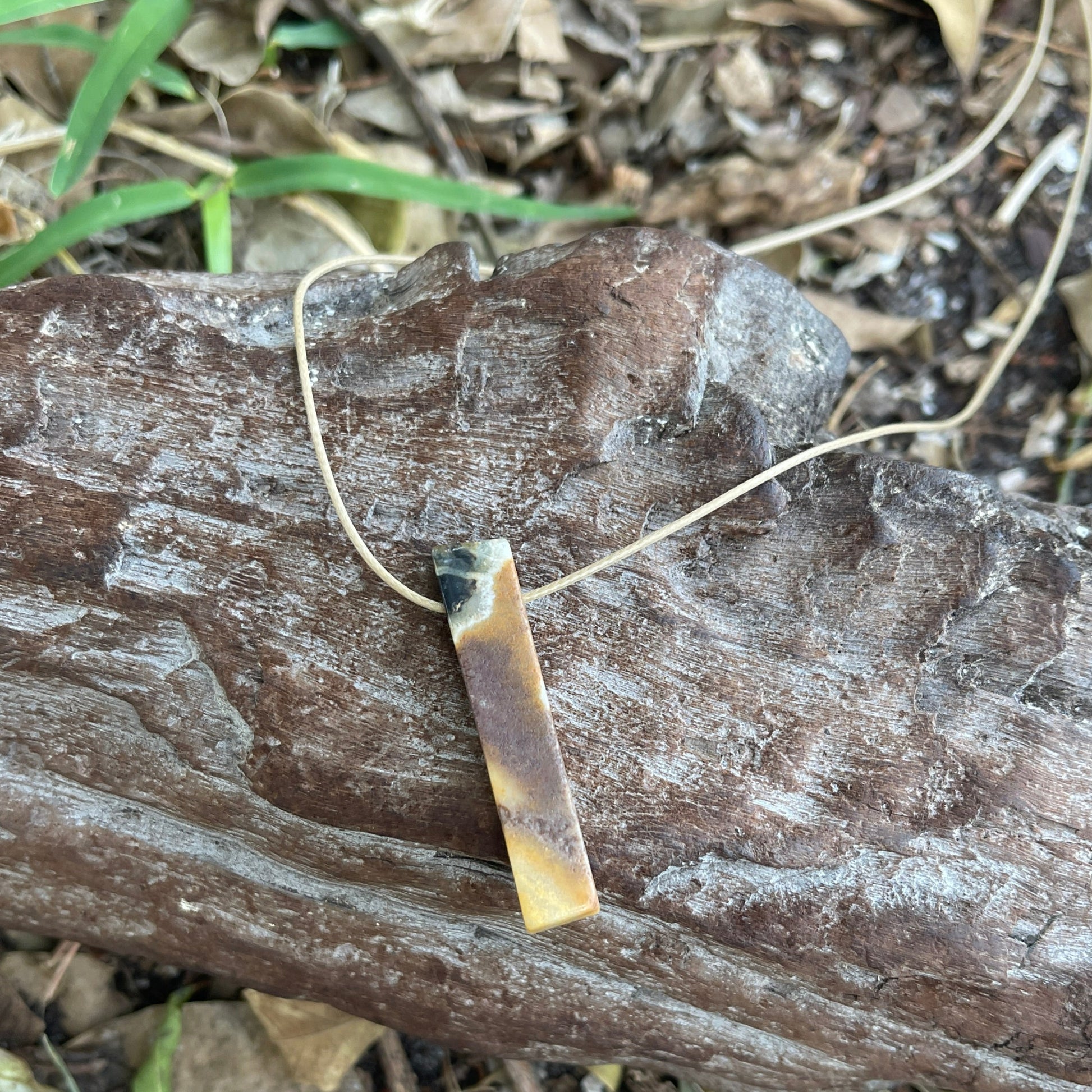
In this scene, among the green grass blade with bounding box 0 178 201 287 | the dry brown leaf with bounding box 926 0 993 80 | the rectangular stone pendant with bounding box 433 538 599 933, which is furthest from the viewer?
the dry brown leaf with bounding box 926 0 993 80

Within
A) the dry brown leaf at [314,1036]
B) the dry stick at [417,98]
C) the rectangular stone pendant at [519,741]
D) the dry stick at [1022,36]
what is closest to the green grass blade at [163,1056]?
the dry brown leaf at [314,1036]

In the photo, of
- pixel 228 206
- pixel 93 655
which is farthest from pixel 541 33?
pixel 93 655

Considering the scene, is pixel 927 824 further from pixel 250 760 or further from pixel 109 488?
pixel 109 488

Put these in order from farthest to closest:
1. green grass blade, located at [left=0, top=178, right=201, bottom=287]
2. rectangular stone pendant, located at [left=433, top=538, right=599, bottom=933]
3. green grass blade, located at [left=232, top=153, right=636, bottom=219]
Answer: green grass blade, located at [left=232, top=153, right=636, bottom=219] → green grass blade, located at [left=0, top=178, right=201, bottom=287] → rectangular stone pendant, located at [left=433, top=538, right=599, bottom=933]

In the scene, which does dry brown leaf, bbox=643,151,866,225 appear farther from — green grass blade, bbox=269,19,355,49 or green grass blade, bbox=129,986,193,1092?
green grass blade, bbox=129,986,193,1092

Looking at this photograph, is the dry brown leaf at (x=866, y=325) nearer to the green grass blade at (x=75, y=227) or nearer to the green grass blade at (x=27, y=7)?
the green grass blade at (x=75, y=227)

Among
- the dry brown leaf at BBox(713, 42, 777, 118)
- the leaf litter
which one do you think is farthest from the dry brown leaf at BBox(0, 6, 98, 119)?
the dry brown leaf at BBox(713, 42, 777, 118)
